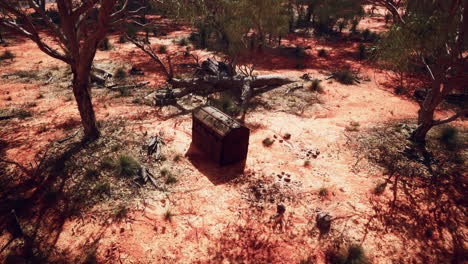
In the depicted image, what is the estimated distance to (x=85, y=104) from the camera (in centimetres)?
930

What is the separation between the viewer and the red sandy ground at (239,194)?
650 cm

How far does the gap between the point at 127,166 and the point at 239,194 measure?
3911 millimetres

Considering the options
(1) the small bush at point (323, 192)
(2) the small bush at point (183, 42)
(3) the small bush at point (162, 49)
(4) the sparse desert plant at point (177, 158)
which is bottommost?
(4) the sparse desert plant at point (177, 158)

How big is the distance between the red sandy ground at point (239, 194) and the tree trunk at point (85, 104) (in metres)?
1.50

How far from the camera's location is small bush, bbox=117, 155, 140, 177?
859 centimetres

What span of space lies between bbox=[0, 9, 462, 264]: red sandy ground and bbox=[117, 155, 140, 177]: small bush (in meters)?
1.33

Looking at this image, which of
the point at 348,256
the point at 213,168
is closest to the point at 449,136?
the point at 348,256

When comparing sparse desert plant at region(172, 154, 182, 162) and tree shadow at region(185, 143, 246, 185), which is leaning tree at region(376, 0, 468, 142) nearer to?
tree shadow at region(185, 143, 246, 185)

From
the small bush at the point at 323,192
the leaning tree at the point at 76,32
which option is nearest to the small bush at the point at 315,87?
the small bush at the point at 323,192

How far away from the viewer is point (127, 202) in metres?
7.62

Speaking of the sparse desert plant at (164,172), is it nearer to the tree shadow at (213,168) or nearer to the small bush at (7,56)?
the tree shadow at (213,168)

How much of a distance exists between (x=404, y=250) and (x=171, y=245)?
6.02 m

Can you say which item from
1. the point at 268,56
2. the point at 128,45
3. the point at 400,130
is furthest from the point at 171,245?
the point at 128,45

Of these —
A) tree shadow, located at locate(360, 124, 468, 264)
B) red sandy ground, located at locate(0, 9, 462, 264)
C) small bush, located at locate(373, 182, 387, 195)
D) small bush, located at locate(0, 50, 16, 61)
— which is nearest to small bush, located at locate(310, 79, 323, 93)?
red sandy ground, located at locate(0, 9, 462, 264)
